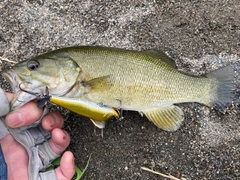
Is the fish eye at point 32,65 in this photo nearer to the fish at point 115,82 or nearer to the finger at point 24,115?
the fish at point 115,82

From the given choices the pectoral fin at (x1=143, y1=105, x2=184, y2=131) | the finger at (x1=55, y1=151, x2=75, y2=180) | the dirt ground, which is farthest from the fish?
the finger at (x1=55, y1=151, x2=75, y2=180)

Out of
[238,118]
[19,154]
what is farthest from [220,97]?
[19,154]

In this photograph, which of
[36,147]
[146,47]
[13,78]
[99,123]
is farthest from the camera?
[146,47]

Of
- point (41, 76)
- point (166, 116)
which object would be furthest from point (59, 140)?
point (166, 116)

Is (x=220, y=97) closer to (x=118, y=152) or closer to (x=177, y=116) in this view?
(x=177, y=116)

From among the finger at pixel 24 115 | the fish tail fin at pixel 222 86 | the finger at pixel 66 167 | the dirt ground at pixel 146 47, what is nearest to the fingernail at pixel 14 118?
the finger at pixel 24 115

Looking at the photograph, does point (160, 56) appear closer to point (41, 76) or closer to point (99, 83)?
point (99, 83)
